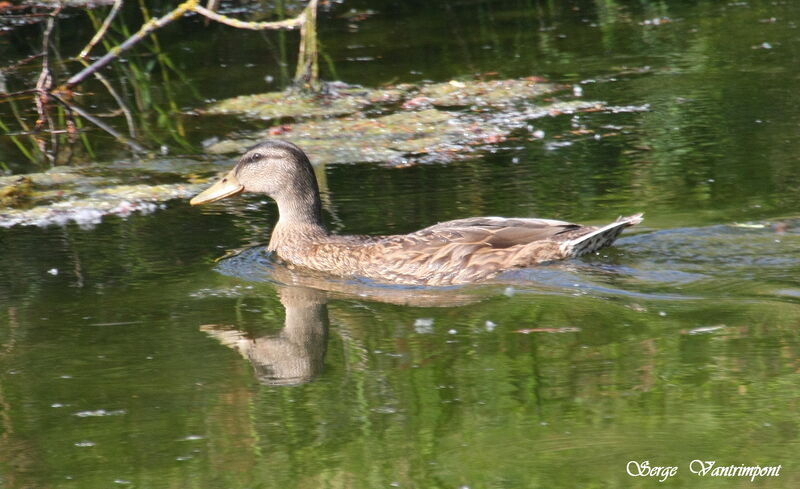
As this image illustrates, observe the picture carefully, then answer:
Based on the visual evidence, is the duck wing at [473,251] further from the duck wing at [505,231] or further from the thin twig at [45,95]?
the thin twig at [45,95]

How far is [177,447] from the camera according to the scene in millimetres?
5020

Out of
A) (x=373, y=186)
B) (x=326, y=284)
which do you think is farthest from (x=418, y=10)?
(x=326, y=284)

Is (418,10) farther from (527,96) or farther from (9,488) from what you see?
(9,488)

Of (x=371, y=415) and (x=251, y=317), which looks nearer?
(x=371, y=415)

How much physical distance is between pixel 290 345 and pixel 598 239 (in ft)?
7.23

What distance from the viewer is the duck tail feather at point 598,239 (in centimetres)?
724

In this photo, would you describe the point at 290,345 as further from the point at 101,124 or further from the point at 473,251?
the point at 101,124

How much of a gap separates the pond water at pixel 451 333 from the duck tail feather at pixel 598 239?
0.11 metres

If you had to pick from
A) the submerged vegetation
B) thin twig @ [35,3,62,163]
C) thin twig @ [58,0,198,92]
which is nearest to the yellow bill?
the submerged vegetation

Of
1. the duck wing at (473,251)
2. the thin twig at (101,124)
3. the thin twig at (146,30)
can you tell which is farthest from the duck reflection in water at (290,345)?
the thin twig at (101,124)

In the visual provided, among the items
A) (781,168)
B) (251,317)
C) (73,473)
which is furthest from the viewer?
(781,168)

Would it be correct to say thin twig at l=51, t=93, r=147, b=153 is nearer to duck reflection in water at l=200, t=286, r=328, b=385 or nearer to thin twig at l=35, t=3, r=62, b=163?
thin twig at l=35, t=3, r=62, b=163

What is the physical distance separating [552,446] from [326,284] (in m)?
3.13

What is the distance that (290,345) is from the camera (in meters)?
6.37
